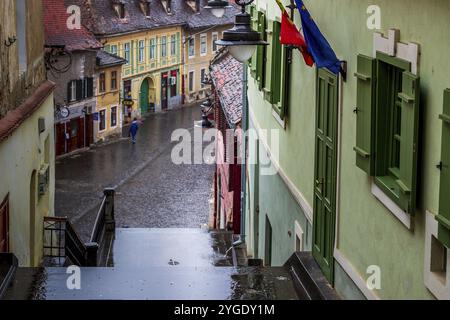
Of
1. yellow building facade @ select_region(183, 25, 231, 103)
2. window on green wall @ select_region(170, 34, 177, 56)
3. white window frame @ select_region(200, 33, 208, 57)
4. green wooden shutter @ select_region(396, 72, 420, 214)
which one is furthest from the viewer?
white window frame @ select_region(200, 33, 208, 57)

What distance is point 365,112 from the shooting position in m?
7.58

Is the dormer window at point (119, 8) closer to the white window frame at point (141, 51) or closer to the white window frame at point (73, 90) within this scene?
the white window frame at point (141, 51)

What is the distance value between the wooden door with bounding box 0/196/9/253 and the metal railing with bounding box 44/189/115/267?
60.0 inches

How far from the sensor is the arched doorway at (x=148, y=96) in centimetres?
5831

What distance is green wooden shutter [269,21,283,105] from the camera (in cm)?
1335

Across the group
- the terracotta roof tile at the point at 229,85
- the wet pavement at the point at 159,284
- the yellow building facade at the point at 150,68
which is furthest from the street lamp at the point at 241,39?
the yellow building facade at the point at 150,68

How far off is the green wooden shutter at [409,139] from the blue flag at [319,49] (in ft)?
6.66

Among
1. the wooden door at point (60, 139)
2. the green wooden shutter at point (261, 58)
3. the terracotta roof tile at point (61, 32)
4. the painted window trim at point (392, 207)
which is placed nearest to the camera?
the painted window trim at point (392, 207)

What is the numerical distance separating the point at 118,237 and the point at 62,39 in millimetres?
25701

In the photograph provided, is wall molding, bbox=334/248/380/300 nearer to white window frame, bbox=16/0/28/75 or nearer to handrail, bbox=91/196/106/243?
handrail, bbox=91/196/106/243

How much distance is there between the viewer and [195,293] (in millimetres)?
8992

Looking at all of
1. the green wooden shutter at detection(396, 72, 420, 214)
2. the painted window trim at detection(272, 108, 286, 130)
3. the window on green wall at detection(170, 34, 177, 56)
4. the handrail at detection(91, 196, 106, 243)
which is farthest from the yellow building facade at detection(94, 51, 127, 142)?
the green wooden shutter at detection(396, 72, 420, 214)
